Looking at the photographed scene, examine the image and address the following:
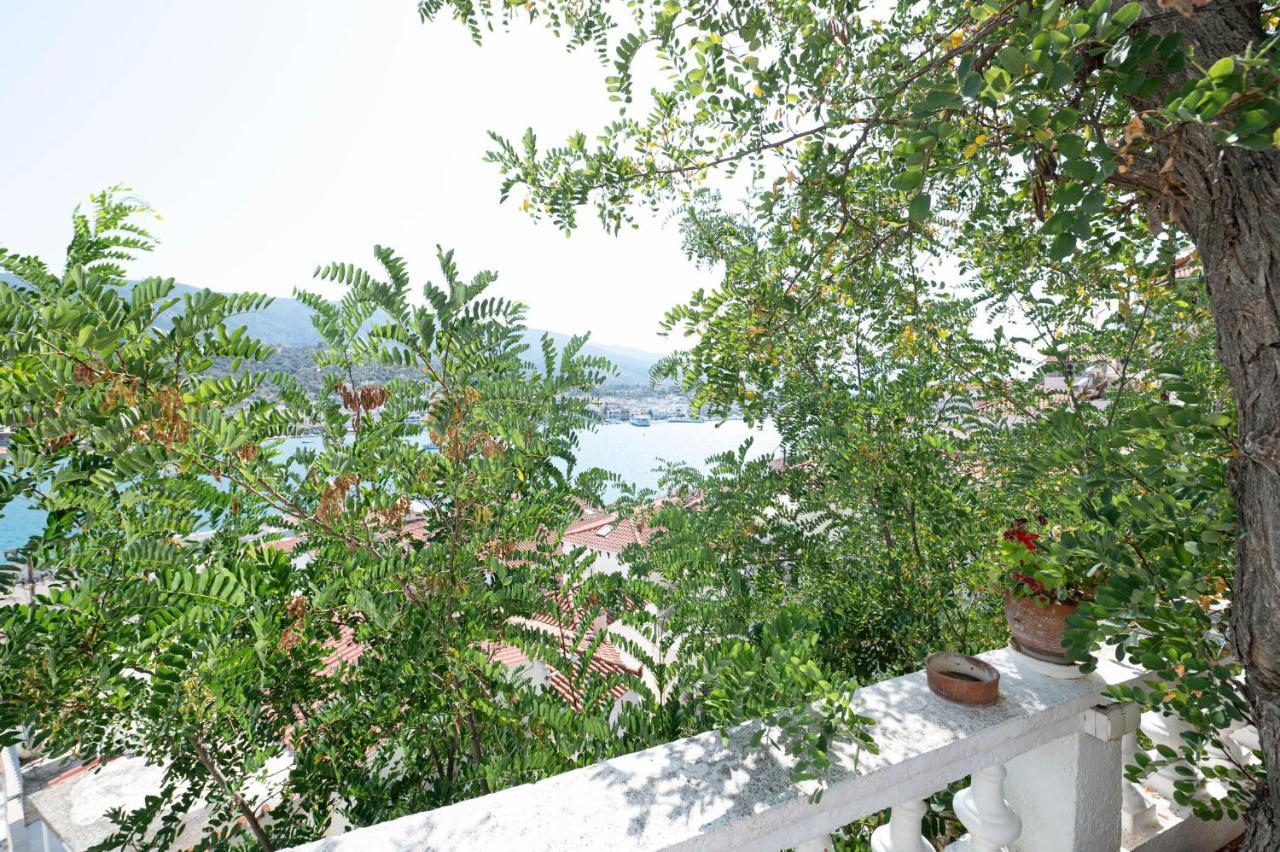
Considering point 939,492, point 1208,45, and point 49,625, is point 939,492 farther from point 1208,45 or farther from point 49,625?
point 49,625

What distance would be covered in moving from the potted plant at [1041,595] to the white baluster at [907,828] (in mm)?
530

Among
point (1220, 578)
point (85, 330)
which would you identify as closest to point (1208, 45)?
point (1220, 578)

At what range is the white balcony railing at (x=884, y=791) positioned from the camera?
828mm

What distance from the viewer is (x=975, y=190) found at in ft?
10.3

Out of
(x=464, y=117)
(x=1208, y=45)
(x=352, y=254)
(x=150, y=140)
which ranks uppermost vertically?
(x=150, y=140)

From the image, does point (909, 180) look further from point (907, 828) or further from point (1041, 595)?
point (907, 828)

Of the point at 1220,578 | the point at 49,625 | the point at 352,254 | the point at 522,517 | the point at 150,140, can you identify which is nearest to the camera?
the point at 49,625

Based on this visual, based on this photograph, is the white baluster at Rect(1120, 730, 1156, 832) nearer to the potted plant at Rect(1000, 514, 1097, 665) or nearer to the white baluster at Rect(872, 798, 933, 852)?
the potted plant at Rect(1000, 514, 1097, 665)

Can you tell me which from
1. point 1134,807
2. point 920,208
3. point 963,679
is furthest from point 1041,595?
point 920,208

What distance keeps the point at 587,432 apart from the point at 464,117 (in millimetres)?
2177

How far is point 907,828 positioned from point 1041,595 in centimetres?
68

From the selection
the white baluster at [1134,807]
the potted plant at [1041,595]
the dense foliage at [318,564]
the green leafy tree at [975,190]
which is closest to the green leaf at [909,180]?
the green leafy tree at [975,190]

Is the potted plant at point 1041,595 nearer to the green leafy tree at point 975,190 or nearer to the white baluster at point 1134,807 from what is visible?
the green leafy tree at point 975,190

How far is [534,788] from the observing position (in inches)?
36.5
